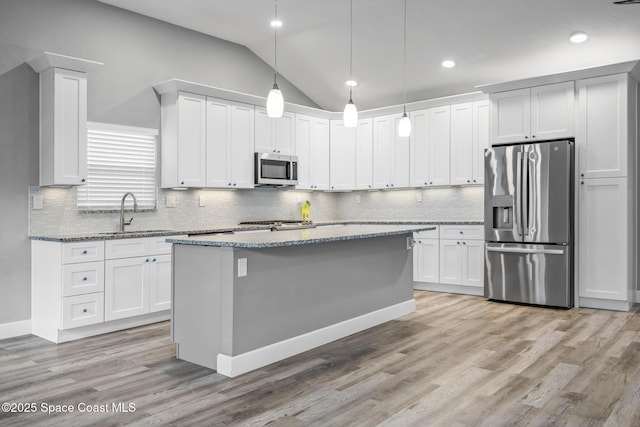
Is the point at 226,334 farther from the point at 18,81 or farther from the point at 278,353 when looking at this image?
the point at 18,81

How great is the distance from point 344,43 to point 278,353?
4125 millimetres

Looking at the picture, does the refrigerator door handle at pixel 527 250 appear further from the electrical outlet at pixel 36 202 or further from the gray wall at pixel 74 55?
the electrical outlet at pixel 36 202

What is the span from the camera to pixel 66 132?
433 cm

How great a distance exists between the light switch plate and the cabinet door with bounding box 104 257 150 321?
1.73m

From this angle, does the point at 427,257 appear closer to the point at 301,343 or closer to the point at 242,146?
the point at 242,146

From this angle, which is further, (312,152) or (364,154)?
(364,154)

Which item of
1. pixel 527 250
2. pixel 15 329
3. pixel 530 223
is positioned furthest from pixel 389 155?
pixel 15 329

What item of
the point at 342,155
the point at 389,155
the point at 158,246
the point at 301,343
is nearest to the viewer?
the point at 301,343

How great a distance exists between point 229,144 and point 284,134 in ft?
3.23

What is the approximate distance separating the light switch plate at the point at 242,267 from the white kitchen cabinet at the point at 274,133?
311 centimetres

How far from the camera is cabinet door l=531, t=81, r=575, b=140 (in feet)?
17.4

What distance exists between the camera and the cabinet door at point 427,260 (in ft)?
21.0

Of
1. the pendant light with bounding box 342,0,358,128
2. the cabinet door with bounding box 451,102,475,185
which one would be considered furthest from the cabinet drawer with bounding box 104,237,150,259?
the cabinet door with bounding box 451,102,475,185

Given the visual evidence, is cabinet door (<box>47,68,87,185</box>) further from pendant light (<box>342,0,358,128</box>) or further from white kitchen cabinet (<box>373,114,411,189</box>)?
white kitchen cabinet (<box>373,114,411,189</box>)
